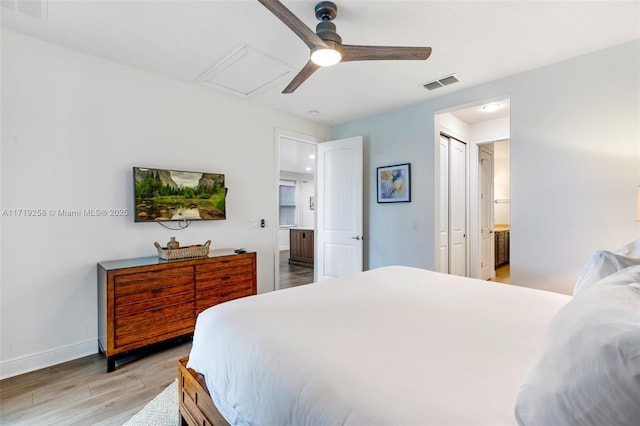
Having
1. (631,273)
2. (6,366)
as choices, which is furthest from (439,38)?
(6,366)

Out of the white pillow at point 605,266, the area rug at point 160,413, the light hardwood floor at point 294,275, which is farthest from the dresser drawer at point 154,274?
the white pillow at point 605,266

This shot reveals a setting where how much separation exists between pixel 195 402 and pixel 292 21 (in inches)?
76.8

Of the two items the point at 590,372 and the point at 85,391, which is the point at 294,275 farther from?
the point at 590,372

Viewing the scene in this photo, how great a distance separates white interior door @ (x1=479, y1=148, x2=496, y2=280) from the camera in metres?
4.82

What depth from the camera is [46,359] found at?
2.30 metres

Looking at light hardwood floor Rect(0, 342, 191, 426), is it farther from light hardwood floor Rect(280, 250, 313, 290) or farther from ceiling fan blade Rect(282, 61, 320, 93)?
light hardwood floor Rect(280, 250, 313, 290)

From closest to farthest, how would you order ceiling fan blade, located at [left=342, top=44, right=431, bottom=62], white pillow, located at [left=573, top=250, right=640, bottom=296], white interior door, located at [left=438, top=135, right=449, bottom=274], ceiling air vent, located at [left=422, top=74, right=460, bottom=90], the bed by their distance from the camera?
1. the bed
2. white pillow, located at [left=573, top=250, right=640, bottom=296]
3. ceiling fan blade, located at [left=342, top=44, right=431, bottom=62]
4. ceiling air vent, located at [left=422, top=74, right=460, bottom=90]
5. white interior door, located at [left=438, top=135, right=449, bottom=274]

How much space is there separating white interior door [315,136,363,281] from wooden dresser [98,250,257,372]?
167 cm

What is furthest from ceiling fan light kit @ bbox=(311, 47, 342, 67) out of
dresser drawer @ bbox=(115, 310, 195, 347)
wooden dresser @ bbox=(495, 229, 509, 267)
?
wooden dresser @ bbox=(495, 229, 509, 267)

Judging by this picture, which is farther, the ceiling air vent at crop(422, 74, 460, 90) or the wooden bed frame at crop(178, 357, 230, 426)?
the ceiling air vent at crop(422, 74, 460, 90)

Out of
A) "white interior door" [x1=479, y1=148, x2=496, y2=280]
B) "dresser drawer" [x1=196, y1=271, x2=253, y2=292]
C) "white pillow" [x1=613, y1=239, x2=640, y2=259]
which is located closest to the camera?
"white pillow" [x1=613, y1=239, x2=640, y2=259]

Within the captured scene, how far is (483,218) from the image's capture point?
16.0ft

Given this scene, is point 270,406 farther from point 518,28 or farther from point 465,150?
point 465,150

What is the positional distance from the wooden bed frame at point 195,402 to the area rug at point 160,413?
23 cm
